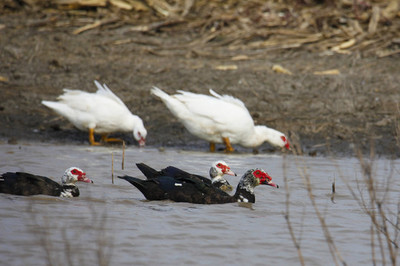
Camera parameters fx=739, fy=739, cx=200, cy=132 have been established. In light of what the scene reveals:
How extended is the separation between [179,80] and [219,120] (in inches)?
95.3

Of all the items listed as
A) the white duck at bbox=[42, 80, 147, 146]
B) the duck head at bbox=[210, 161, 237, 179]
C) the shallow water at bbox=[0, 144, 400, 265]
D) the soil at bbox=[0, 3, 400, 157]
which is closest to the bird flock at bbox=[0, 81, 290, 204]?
the white duck at bbox=[42, 80, 147, 146]

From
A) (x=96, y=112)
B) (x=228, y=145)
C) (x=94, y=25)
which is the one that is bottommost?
(x=228, y=145)

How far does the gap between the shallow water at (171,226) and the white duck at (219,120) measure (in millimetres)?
1836

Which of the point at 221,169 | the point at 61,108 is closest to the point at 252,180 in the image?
the point at 221,169

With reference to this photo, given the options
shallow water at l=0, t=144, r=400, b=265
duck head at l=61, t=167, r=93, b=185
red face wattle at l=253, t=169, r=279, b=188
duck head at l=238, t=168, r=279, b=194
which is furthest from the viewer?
red face wattle at l=253, t=169, r=279, b=188

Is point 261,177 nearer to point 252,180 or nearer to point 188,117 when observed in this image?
point 252,180

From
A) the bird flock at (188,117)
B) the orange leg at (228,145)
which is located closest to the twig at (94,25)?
the bird flock at (188,117)

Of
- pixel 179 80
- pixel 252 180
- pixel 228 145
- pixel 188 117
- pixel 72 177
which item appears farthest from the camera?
pixel 179 80

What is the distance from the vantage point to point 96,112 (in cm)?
1194

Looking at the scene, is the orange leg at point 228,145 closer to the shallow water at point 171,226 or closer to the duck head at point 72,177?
the shallow water at point 171,226

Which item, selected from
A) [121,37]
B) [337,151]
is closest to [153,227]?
[337,151]

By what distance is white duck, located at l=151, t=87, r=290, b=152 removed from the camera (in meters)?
11.5

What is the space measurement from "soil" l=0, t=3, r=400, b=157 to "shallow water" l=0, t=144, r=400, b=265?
244cm

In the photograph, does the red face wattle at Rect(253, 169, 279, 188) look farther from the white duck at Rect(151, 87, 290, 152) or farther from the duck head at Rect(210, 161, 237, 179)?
the white duck at Rect(151, 87, 290, 152)
